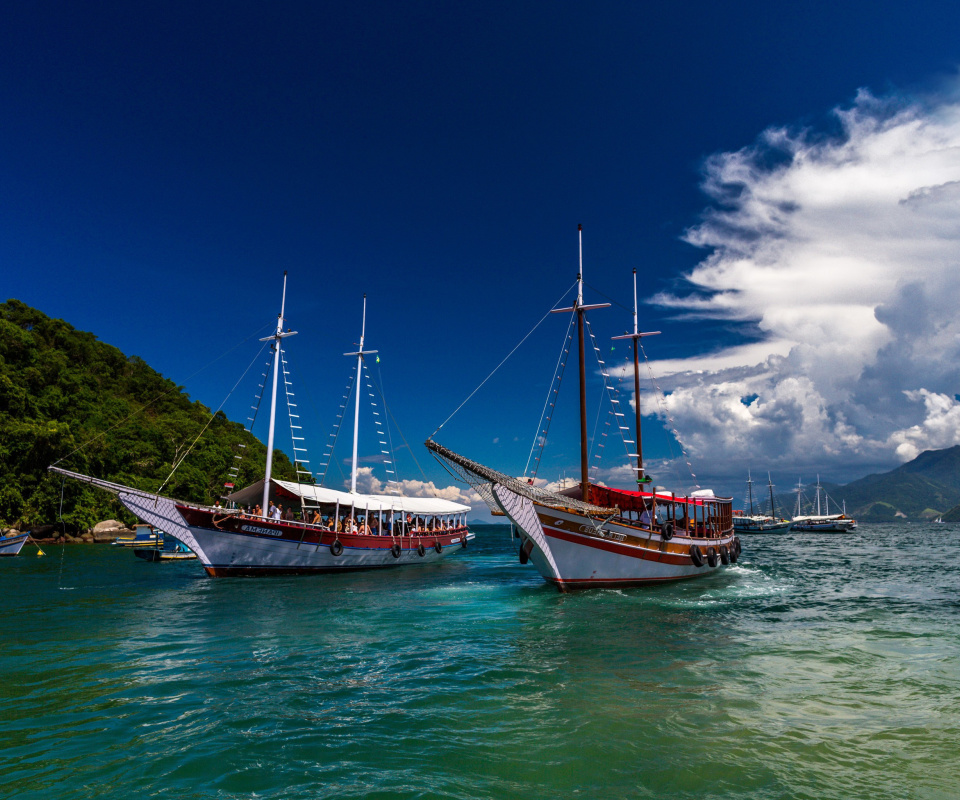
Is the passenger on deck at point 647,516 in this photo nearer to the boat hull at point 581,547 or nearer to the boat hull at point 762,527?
the boat hull at point 581,547

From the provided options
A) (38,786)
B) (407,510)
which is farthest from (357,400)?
(38,786)

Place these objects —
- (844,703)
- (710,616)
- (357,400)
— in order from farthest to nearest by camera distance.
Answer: (357,400), (710,616), (844,703)

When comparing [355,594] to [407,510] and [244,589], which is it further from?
[407,510]

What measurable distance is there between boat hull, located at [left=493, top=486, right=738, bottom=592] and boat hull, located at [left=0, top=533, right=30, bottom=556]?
4175cm

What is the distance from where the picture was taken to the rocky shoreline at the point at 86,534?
180ft

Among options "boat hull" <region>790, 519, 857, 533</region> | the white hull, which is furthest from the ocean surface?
"boat hull" <region>790, 519, 857, 533</region>

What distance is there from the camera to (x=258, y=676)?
1140 cm

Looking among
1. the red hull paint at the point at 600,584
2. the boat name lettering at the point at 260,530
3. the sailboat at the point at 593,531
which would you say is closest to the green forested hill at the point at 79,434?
the boat name lettering at the point at 260,530

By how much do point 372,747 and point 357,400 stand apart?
40809mm

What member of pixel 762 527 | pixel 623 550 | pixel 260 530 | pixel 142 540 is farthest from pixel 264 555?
pixel 762 527

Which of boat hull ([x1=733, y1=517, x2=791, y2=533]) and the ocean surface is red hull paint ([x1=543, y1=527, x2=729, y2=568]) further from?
boat hull ([x1=733, y1=517, x2=791, y2=533])

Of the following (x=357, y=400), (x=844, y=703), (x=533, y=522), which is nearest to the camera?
(x=844, y=703)

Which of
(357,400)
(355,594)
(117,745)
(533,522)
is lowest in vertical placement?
(355,594)

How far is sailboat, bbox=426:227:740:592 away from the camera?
79.1ft
